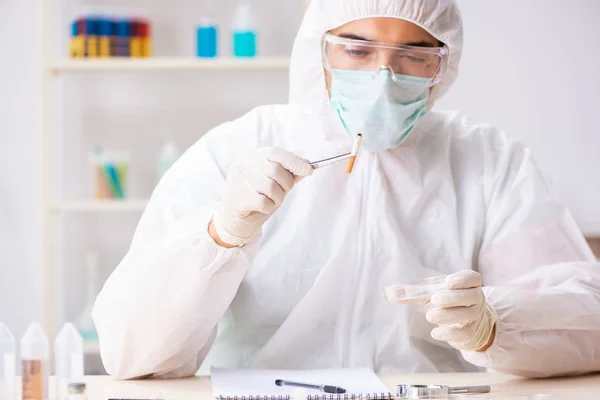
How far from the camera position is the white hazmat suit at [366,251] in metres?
1.44

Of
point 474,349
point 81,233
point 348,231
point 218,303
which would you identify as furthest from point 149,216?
point 81,233

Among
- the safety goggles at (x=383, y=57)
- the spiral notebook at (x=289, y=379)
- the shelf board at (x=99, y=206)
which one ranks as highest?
the safety goggles at (x=383, y=57)

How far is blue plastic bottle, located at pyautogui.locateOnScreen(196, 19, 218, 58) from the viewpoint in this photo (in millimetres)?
2973

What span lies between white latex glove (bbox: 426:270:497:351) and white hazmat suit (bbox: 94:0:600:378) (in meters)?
0.08

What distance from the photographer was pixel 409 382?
1.39 m

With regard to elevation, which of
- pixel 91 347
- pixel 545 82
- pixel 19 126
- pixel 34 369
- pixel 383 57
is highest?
pixel 383 57

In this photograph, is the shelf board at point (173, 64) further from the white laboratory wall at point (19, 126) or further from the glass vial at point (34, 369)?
the glass vial at point (34, 369)

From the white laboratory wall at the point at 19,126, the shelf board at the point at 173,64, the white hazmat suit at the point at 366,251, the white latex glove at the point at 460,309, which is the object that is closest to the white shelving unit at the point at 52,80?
the shelf board at the point at 173,64

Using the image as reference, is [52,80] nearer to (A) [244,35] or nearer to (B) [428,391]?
(A) [244,35]

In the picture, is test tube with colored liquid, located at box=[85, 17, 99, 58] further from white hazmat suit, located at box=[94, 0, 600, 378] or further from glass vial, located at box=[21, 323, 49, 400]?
glass vial, located at box=[21, 323, 49, 400]

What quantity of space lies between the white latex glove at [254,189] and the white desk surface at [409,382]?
0.25 metres

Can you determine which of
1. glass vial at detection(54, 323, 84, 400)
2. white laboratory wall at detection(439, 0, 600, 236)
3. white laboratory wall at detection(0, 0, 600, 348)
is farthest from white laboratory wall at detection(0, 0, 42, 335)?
glass vial at detection(54, 323, 84, 400)

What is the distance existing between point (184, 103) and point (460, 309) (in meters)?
2.07

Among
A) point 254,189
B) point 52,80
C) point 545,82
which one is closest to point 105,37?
point 52,80
